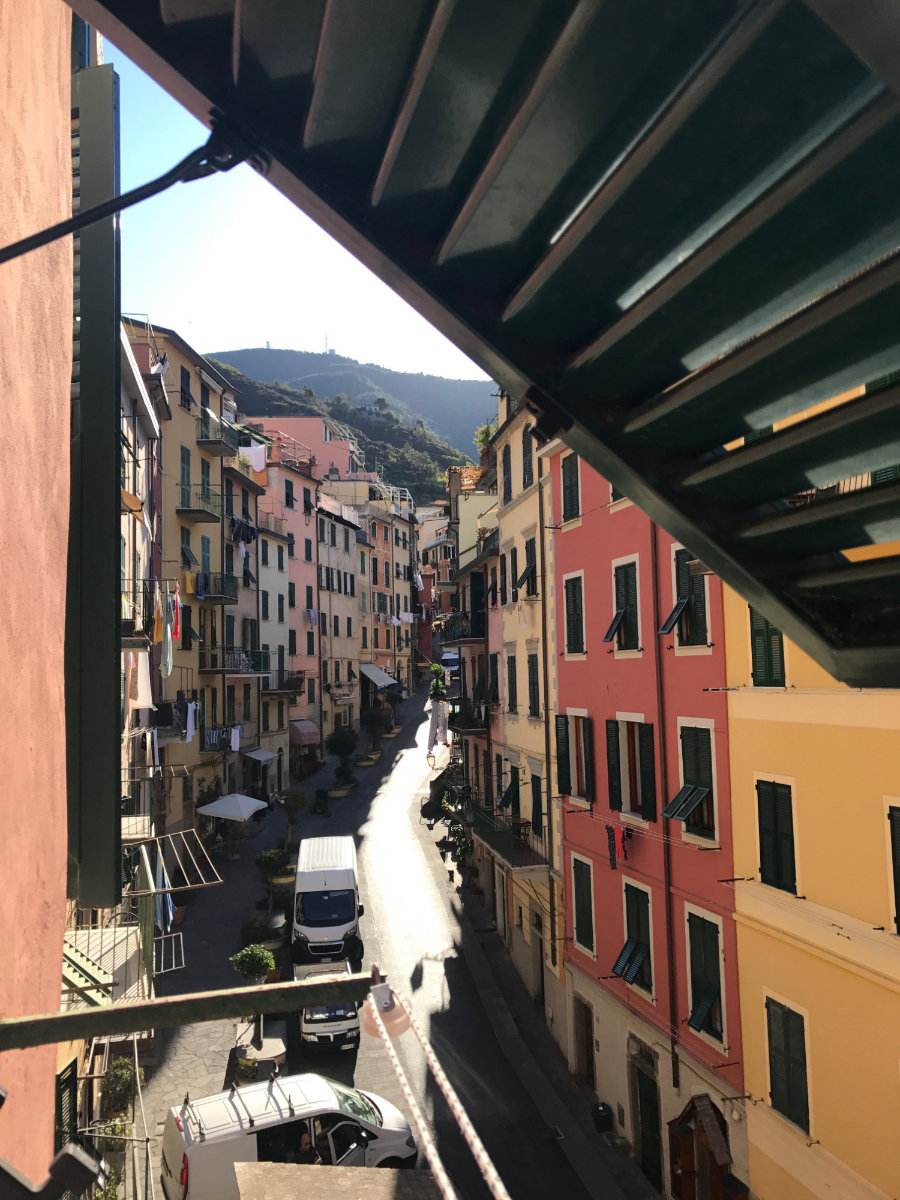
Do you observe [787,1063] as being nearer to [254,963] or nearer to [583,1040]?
[583,1040]

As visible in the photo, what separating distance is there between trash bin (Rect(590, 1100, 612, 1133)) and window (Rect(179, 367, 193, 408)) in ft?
86.1

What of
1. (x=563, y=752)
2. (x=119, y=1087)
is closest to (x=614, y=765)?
(x=563, y=752)

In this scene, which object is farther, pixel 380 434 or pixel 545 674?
pixel 380 434

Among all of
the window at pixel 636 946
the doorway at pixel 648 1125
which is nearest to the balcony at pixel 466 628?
the window at pixel 636 946

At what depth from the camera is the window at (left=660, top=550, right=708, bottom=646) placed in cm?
1476

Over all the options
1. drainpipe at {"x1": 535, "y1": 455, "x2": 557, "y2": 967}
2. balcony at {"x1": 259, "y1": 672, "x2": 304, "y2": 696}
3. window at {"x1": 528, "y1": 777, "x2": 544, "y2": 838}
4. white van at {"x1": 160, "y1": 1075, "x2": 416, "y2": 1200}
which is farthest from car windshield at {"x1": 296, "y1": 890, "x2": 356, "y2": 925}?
balcony at {"x1": 259, "y1": 672, "x2": 304, "y2": 696}

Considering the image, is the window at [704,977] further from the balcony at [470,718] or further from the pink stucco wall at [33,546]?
the balcony at [470,718]

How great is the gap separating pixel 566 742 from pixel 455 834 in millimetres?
15395

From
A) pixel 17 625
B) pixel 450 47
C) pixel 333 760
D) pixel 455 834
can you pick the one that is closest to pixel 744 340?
pixel 450 47

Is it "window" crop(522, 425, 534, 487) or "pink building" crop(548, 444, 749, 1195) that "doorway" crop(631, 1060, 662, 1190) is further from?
"window" crop(522, 425, 534, 487)

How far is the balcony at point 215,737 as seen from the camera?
34719mm

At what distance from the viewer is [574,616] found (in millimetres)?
20328

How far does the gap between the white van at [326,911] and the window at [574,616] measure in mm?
8455

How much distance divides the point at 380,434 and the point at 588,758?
13105 centimetres
